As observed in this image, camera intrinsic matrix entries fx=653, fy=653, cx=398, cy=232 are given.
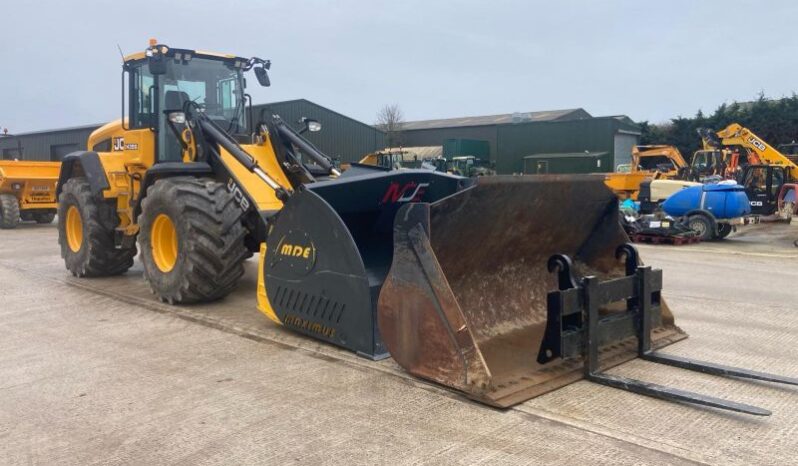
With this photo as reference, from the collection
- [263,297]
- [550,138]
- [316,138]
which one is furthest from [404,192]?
[550,138]

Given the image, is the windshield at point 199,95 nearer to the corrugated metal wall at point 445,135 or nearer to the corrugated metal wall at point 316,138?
the corrugated metal wall at point 316,138

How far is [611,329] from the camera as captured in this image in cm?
437

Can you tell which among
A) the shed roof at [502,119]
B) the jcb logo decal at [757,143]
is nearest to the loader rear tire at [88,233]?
the jcb logo decal at [757,143]

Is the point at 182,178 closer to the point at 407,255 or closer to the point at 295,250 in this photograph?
the point at 295,250

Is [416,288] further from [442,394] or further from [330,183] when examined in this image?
[330,183]

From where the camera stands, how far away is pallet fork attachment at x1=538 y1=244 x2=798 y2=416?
397 centimetres

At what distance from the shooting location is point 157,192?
21.5 feet

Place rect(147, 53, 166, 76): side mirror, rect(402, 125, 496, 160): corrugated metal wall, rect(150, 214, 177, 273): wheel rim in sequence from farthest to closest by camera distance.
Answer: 1. rect(402, 125, 496, 160): corrugated metal wall
2. rect(147, 53, 166, 76): side mirror
3. rect(150, 214, 177, 273): wheel rim

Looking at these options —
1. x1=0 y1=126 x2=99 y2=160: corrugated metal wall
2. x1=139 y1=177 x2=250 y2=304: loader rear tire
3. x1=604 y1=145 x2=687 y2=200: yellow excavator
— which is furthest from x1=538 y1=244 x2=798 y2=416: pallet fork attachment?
x1=0 y1=126 x2=99 y2=160: corrugated metal wall

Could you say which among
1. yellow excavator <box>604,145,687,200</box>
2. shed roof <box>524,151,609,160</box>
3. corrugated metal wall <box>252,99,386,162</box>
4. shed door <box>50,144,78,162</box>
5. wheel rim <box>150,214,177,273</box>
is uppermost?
corrugated metal wall <box>252,99,386,162</box>

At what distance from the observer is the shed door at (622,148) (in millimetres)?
34531

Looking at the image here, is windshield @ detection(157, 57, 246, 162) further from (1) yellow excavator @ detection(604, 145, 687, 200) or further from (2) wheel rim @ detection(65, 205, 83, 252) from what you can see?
(1) yellow excavator @ detection(604, 145, 687, 200)

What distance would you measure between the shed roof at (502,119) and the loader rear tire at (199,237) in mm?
40685

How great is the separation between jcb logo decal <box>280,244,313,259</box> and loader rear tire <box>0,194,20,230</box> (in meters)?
15.1
